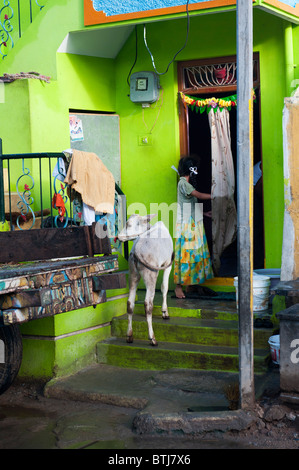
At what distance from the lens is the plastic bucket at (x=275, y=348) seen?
6.56 metres

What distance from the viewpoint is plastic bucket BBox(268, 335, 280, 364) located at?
6562mm

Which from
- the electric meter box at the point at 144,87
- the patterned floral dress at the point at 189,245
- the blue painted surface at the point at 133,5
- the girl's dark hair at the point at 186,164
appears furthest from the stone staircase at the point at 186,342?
the blue painted surface at the point at 133,5

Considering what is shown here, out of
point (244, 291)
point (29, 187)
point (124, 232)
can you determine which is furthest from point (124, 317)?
point (244, 291)

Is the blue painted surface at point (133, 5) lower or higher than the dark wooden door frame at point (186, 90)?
higher

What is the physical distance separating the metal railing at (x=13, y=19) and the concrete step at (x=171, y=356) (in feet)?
16.8

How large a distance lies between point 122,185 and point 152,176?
52cm

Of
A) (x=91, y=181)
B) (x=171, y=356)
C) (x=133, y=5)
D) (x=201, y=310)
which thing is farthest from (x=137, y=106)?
(x=171, y=356)

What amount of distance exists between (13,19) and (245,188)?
6.45m

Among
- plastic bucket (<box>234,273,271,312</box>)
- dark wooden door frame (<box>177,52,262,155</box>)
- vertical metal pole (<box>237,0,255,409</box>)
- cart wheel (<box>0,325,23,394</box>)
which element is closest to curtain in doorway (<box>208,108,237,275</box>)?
dark wooden door frame (<box>177,52,262,155</box>)

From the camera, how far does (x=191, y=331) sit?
7398 millimetres

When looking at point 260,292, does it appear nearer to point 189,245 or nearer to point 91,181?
point 189,245

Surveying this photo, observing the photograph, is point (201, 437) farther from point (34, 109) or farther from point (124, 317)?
point (34, 109)

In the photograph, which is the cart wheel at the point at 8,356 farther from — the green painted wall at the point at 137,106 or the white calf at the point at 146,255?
the green painted wall at the point at 137,106

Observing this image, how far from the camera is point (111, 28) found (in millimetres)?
→ 8836
